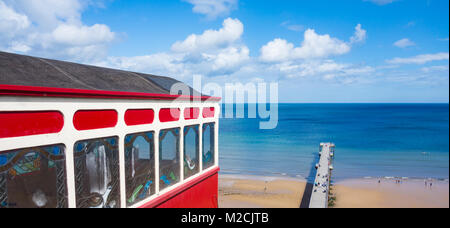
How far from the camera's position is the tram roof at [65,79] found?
416cm

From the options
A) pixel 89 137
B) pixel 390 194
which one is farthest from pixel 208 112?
pixel 390 194

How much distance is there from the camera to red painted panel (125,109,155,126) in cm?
571

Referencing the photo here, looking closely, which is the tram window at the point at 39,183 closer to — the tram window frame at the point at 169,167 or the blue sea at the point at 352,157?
the tram window frame at the point at 169,167

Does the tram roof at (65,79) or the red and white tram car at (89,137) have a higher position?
the tram roof at (65,79)

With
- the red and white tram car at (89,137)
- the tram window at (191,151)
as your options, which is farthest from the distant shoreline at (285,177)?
the red and white tram car at (89,137)

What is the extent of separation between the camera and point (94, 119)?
499 cm

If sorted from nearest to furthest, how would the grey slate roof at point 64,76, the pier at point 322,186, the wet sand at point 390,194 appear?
the grey slate roof at point 64,76, the pier at point 322,186, the wet sand at point 390,194

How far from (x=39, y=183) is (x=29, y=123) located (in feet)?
5.49

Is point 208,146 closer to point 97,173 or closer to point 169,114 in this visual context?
point 169,114

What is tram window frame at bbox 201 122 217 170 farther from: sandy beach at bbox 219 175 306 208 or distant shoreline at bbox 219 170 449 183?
distant shoreline at bbox 219 170 449 183

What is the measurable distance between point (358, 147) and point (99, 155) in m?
41.5

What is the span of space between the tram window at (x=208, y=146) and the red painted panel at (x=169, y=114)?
1589 mm
